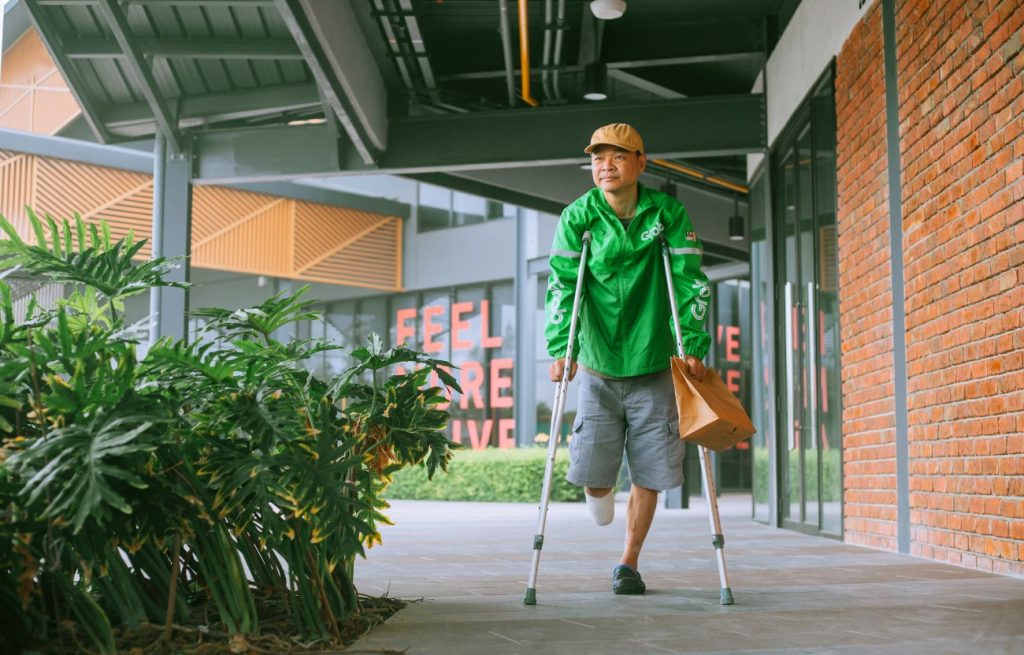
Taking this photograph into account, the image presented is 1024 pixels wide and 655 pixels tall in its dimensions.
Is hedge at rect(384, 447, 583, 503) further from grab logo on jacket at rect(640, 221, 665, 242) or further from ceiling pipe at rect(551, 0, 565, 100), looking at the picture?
grab logo on jacket at rect(640, 221, 665, 242)

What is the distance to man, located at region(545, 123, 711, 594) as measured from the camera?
13.7ft

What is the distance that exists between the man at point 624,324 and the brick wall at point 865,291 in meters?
2.22

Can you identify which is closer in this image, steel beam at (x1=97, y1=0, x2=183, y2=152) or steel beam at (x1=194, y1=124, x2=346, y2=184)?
steel beam at (x1=97, y1=0, x2=183, y2=152)

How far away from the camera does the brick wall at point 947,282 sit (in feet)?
14.9

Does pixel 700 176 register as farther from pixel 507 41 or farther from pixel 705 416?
pixel 705 416

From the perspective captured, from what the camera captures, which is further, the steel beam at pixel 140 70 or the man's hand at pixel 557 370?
the steel beam at pixel 140 70

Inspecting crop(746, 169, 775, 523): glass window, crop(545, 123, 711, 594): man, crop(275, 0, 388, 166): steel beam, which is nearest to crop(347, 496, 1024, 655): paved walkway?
crop(545, 123, 711, 594): man

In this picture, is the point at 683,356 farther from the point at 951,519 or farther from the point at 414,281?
the point at 414,281

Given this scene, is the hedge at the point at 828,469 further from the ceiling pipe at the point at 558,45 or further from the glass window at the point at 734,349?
the glass window at the point at 734,349

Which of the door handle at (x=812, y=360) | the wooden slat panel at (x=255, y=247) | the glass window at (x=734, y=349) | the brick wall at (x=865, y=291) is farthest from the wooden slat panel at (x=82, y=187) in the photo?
the brick wall at (x=865, y=291)

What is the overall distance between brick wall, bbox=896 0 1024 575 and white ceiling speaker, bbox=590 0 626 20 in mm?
2661

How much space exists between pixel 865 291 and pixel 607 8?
10.0ft

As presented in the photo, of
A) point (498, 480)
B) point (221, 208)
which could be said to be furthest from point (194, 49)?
point (221, 208)

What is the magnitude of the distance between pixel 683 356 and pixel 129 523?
83.7 inches
